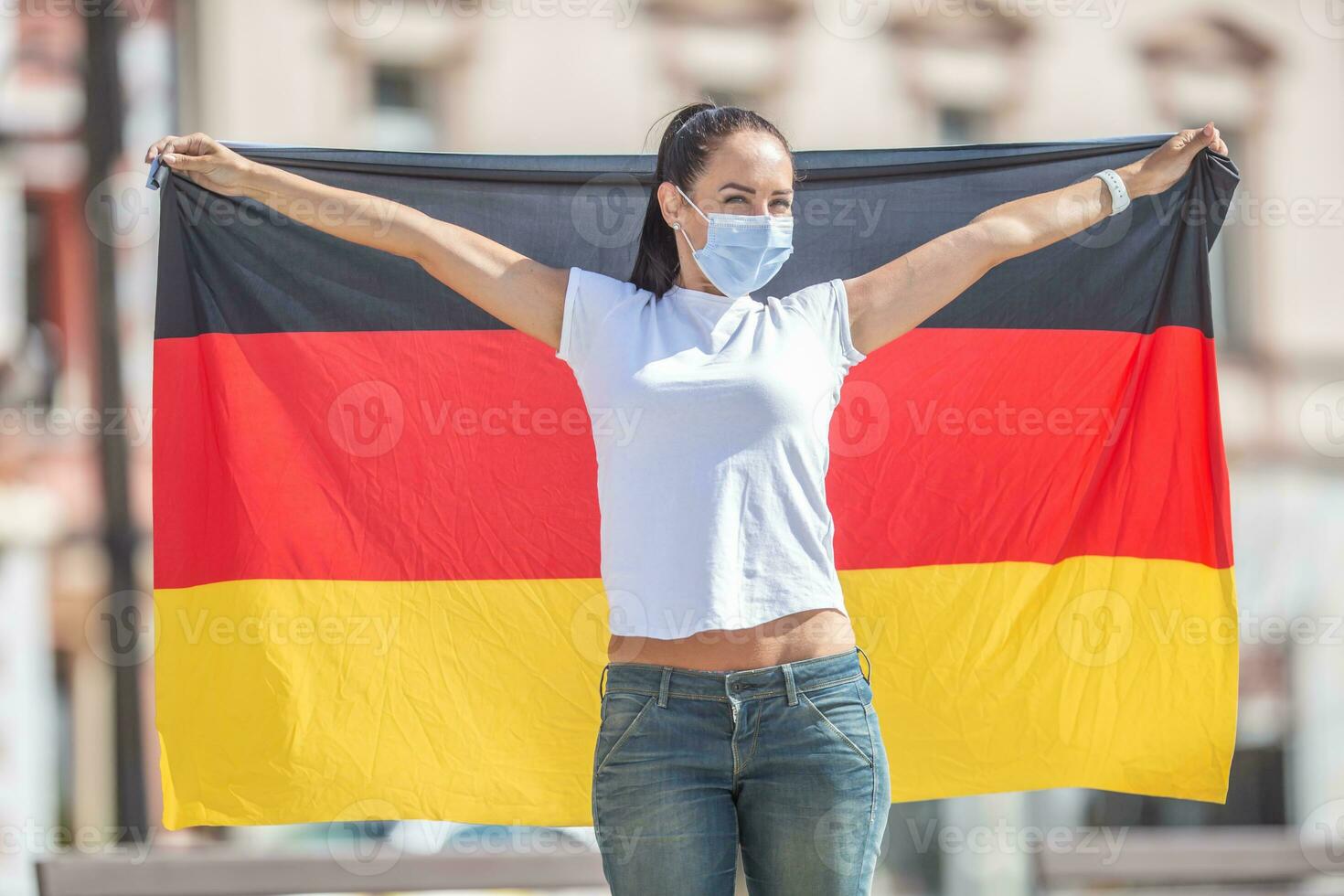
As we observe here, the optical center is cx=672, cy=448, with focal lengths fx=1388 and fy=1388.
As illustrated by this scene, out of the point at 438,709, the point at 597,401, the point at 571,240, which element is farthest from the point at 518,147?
the point at 597,401

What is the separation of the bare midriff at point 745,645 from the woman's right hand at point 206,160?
1.13 metres

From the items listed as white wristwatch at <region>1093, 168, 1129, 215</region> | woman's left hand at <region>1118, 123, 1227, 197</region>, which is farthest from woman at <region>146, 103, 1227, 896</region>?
woman's left hand at <region>1118, 123, 1227, 197</region>

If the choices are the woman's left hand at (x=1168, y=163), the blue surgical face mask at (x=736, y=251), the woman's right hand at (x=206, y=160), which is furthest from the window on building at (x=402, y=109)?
the blue surgical face mask at (x=736, y=251)

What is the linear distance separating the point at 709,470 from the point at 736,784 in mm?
436

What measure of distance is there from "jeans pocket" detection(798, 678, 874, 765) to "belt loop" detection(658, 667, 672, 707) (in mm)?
181

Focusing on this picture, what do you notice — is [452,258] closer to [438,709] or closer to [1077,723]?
[438,709]

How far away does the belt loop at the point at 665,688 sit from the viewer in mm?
1901

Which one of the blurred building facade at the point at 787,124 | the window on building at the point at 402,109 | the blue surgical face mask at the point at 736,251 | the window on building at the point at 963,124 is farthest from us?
the window on building at the point at 963,124

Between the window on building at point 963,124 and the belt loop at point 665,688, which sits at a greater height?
the window on building at point 963,124

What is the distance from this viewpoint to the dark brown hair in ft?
7.14

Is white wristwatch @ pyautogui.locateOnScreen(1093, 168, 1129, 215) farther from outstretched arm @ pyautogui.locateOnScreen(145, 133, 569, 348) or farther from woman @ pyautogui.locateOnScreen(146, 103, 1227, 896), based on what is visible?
outstretched arm @ pyautogui.locateOnScreen(145, 133, 569, 348)

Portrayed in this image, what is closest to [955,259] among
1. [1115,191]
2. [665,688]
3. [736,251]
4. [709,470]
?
[736,251]

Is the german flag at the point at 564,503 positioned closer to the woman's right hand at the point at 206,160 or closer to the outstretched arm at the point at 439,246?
the woman's right hand at the point at 206,160

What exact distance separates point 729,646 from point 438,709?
1130mm
